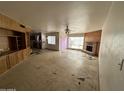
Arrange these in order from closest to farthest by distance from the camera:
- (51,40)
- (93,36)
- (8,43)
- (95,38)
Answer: (8,43) < (95,38) < (93,36) < (51,40)

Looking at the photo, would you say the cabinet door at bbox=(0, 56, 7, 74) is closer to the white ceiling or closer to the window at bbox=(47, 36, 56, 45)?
the white ceiling

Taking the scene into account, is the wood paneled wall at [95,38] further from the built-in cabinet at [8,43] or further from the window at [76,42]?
the built-in cabinet at [8,43]

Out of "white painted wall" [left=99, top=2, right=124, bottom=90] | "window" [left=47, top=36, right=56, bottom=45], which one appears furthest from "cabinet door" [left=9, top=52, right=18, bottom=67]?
"window" [left=47, top=36, right=56, bottom=45]

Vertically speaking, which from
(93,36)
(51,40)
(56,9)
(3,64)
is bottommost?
(3,64)

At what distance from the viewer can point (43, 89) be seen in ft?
7.33

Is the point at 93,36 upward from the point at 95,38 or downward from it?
upward

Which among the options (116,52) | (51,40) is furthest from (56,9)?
(51,40)

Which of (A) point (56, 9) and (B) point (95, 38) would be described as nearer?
(A) point (56, 9)

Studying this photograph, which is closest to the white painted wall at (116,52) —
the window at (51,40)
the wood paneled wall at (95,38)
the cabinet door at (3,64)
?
the cabinet door at (3,64)

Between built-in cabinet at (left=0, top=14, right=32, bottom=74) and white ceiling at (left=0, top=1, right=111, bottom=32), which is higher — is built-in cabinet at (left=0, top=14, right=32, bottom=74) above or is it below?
below

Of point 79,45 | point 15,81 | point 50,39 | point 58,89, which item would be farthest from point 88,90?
point 50,39

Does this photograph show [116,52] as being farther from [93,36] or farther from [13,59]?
[93,36]

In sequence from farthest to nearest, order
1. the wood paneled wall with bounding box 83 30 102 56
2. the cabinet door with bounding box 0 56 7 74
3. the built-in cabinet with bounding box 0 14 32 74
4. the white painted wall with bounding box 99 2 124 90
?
the wood paneled wall with bounding box 83 30 102 56, the built-in cabinet with bounding box 0 14 32 74, the cabinet door with bounding box 0 56 7 74, the white painted wall with bounding box 99 2 124 90

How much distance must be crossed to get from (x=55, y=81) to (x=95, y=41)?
5235mm
